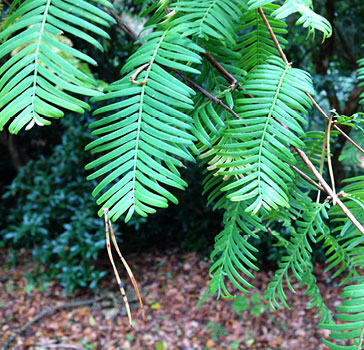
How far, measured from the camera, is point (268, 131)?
396mm

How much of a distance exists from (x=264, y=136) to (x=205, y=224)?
2.08m

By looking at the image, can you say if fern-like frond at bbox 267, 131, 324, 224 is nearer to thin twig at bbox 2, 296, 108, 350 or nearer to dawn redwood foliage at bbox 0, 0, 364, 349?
dawn redwood foliage at bbox 0, 0, 364, 349

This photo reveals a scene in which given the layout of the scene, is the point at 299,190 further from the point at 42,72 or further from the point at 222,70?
the point at 42,72

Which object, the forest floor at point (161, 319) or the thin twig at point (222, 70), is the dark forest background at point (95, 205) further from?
the thin twig at point (222, 70)

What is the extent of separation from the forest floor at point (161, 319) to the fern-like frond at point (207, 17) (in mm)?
1837

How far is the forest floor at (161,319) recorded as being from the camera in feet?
6.39

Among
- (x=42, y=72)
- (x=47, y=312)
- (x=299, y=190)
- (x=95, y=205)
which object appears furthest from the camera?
(x=95, y=205)

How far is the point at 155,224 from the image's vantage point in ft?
8.37

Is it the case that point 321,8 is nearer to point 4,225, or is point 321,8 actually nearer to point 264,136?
point 264,136

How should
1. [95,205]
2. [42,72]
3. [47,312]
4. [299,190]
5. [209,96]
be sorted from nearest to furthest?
1. [42,72]
2. [209,96]
3. [299,190]
4. [47,312]
5. [95,205]

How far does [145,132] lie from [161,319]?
2.00 meters

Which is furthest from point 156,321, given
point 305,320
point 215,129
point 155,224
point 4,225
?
point 215,129

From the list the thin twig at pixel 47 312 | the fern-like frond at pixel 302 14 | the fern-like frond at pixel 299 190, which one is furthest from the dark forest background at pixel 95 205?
the fern-like frond at pixel 302 14

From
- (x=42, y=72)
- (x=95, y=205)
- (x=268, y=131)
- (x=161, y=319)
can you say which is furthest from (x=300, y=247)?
(x=95, y=205)
